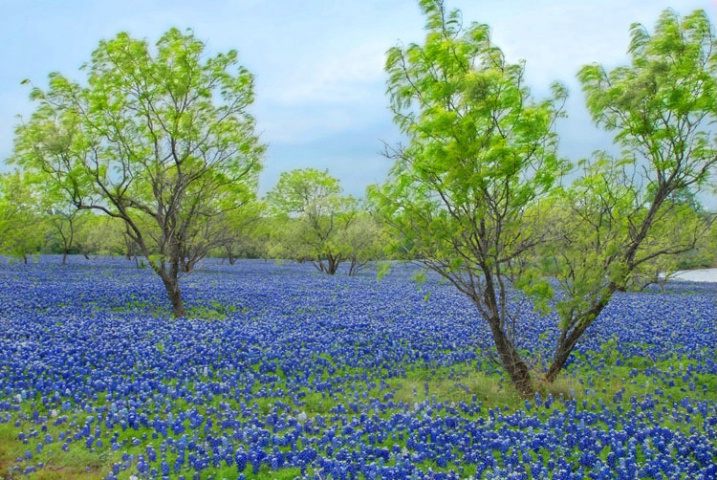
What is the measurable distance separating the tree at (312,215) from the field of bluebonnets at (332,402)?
955 inches

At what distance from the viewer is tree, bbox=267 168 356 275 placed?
40.4m

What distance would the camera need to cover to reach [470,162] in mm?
8359

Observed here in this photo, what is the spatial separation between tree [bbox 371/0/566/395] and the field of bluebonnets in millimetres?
1739

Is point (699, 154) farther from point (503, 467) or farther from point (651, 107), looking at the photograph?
point (503, 467)

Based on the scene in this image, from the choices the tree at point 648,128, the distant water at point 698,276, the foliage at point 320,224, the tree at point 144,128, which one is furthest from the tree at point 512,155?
the distant water at point 698,276

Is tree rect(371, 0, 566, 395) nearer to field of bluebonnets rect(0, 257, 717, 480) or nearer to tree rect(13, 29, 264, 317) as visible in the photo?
field of bluebonnets rect(0, 257, 717, 480)

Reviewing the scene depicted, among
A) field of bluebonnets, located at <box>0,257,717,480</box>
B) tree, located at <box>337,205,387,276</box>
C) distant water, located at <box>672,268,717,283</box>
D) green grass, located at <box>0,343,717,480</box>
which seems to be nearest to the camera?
field of bluebonnets, located at <box>0,257,717,480</box>

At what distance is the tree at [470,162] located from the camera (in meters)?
8.24

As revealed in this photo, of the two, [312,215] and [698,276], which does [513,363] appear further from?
[698,276]

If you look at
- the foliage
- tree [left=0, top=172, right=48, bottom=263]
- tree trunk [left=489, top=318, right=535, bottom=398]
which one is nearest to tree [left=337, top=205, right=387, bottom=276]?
the foliage

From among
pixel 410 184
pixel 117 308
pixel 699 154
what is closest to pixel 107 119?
pixel 117 308

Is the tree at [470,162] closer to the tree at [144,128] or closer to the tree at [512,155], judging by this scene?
the tree at [512,155]

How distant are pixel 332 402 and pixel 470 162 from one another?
14.6 feet

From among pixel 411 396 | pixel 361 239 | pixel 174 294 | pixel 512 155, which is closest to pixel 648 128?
pixel 512 155
